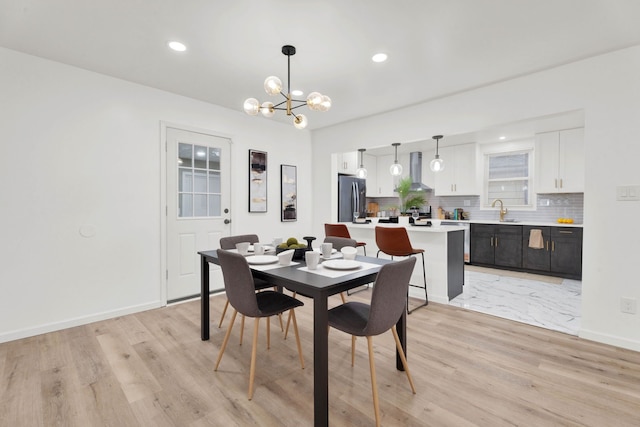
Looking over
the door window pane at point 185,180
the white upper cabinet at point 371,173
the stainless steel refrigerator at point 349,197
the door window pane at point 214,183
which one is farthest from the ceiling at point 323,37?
the white upper cabinet at point 371,173

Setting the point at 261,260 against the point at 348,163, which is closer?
the point at 261,260

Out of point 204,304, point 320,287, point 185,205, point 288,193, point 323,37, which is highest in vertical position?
point 323,37

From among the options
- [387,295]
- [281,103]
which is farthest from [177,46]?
[387,295]

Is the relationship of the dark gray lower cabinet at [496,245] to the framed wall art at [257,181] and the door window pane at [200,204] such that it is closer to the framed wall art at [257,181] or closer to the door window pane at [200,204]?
the framed wall art at [257,181]

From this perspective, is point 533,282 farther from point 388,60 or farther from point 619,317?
point 388,60

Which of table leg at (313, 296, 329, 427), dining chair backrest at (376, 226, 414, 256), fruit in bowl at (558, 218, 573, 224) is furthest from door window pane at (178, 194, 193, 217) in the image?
fruit in bowl at (558, 218, 573, 224)

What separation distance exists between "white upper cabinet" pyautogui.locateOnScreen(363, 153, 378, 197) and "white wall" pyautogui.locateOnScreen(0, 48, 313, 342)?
3.87 meters

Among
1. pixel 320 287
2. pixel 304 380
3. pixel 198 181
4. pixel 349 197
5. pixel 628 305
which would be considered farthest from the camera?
pixel 349 197

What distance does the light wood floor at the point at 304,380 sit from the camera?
5.30 feet

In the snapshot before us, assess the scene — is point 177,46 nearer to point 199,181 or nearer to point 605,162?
point 199,181

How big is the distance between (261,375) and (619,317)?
2.93m

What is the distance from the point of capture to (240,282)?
1795 mm

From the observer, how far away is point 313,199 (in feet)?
16.7

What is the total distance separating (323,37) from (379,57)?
579 mm
